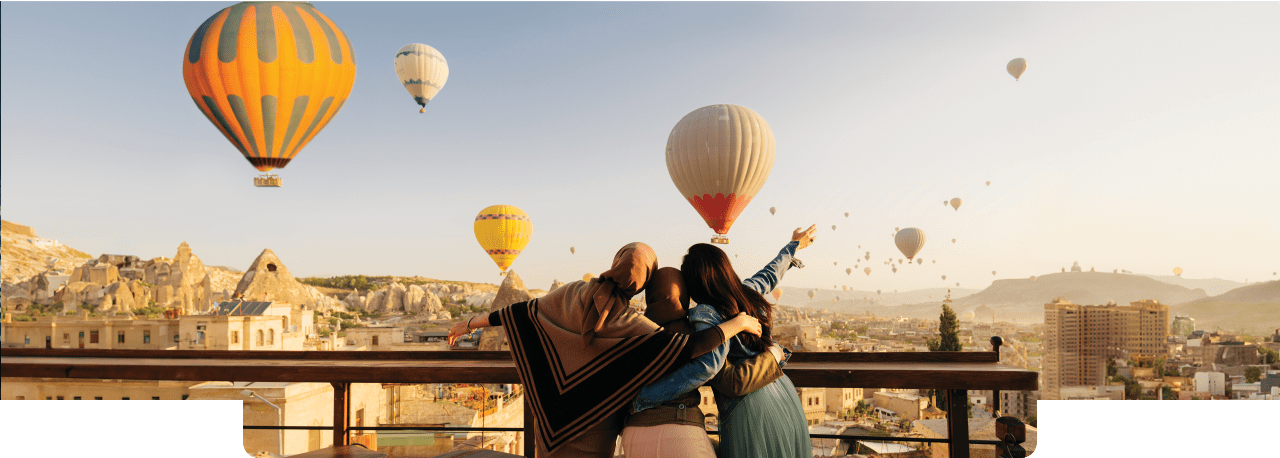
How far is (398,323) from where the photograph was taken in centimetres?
5009

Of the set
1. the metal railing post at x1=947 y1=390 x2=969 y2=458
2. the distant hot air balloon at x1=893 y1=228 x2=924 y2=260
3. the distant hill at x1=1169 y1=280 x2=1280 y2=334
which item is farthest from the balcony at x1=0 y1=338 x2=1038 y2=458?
the distant hill at x1=1169 y1=280 x2=1280 y2=334

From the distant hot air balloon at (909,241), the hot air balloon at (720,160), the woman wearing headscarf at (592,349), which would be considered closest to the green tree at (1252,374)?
the distant hot air balloon at (909,241)

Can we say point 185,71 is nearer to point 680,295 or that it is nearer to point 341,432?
point 341,432

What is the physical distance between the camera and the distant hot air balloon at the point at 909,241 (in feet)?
76.7

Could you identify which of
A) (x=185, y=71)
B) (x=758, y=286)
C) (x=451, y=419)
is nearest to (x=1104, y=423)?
(x=758, y=286)

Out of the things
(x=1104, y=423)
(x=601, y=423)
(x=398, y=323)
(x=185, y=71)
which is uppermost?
(x=185, y=71)

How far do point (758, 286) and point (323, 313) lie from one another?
58772 millimetres

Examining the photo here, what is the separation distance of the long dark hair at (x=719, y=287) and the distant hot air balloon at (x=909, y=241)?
926 inches

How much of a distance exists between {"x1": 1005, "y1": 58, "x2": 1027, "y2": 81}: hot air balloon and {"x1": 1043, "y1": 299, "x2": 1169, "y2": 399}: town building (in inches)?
1064

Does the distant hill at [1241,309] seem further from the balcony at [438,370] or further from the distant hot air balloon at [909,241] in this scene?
the balcony at [438,370]

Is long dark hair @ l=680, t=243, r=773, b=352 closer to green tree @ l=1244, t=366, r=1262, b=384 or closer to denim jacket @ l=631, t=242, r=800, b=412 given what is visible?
denim jacket @ l=631, t=242, r=800, b=412

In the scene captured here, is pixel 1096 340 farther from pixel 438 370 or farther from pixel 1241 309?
pixel 438 370

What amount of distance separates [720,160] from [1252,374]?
138 ft

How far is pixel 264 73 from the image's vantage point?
28.0 feet
